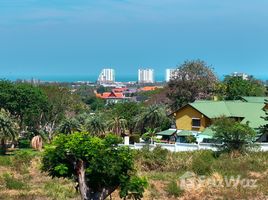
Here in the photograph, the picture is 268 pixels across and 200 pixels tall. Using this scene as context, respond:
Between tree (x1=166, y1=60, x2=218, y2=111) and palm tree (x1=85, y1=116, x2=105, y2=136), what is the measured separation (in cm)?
1071

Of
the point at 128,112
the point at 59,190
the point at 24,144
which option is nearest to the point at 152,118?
the point at 128,112

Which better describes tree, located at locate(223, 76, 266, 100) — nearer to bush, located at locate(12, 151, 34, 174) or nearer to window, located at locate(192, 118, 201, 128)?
window, located at locate(192, 118, 201, 128)

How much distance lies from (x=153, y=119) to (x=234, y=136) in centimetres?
1922

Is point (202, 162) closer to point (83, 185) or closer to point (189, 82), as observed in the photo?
point (83, 185)

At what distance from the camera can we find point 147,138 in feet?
159

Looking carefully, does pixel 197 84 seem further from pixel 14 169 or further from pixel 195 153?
pixel 14 169

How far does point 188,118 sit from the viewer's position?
49.1 metres

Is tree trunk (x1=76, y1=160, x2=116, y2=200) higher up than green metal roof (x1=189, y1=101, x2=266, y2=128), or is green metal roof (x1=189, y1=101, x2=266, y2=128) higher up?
green metal roof (x1=189, y1=101, x2=266, y2=128)

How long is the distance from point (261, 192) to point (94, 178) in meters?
10.5

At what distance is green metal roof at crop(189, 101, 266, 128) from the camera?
46553 mm

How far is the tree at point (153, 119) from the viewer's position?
2167 inches

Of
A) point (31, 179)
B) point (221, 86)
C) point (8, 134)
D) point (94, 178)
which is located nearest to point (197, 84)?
point (221, 86)

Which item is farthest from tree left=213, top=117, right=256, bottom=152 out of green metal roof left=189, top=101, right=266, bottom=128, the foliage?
green metal roof left=189, top=101, right=266, bottom=128

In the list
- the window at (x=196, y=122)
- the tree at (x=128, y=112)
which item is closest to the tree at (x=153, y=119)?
the tree at (x=128, y=112)
